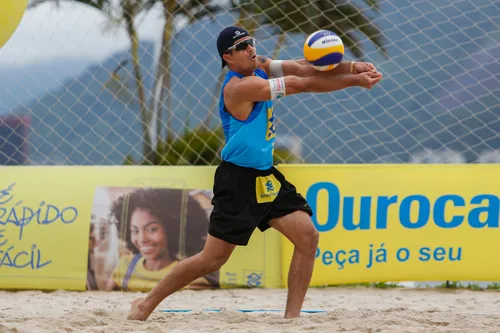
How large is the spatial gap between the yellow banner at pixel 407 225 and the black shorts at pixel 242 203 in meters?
1.87

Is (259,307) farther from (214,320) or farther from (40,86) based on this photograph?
(40,86)

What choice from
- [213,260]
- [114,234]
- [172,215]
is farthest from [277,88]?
[114,234]

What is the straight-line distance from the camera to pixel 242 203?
3873 mm

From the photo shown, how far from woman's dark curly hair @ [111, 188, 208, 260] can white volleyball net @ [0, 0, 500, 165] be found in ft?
4.10

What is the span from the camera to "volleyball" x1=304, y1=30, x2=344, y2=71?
371cm

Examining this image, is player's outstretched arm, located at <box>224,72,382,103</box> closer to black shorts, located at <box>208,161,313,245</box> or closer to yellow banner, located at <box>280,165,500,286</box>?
black shorts, located at <box>208,161,313,245</box>

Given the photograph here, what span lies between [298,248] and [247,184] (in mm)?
412

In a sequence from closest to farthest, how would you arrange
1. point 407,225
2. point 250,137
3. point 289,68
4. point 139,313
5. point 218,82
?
point 250,137 → point 139,313 → point 289,68 → point 407,225 → point 218,82

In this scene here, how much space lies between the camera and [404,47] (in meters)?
7.28

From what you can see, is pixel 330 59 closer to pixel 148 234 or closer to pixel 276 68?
pixel 276 68

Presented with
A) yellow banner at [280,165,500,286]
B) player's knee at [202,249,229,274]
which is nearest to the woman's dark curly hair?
yellow banner at [280,165,500,286]

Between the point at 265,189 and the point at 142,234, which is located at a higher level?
the point at 265,189

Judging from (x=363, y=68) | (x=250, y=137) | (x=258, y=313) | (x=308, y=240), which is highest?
(x=363, y=68)

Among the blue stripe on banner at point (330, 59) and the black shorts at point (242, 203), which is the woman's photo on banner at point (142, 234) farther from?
the blue stripe on banner at point (330, 59)
